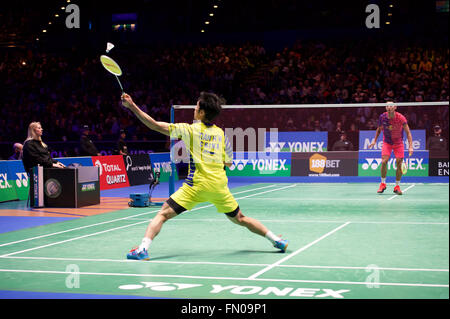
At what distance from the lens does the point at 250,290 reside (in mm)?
5422

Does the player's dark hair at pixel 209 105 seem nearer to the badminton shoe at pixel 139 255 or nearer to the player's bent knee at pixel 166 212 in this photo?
the player's bent knee at pixel 166 212

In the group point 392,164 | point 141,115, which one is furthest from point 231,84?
point 141,115

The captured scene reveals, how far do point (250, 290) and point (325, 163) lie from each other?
16300 millimetres

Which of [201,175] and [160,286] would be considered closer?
[160,286]

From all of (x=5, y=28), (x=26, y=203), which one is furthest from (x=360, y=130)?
(x=5, y=28)

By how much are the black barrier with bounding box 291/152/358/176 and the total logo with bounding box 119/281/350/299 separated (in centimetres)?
1604

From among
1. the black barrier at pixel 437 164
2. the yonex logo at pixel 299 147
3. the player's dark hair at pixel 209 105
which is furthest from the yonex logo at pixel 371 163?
the player's dark hair at pixel 209 105

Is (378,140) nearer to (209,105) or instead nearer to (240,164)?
(240,164)

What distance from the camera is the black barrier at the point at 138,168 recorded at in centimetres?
1980

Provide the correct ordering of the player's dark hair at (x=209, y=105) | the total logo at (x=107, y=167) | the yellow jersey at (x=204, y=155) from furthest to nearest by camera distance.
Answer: the total logo at (x=107, y=167) → the yellow jersey at (x=204, y=155) → the player's dark hair at (x=209, y=105)

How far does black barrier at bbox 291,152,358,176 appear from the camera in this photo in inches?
841

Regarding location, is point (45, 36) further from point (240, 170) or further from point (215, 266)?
point (215, 266)

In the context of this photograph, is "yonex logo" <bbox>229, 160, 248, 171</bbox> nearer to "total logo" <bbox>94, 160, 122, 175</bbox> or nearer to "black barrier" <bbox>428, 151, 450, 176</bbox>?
"total logo" <bbox>94, 160, 122, 175</bbox>

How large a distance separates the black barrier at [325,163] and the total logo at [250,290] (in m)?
16.0
